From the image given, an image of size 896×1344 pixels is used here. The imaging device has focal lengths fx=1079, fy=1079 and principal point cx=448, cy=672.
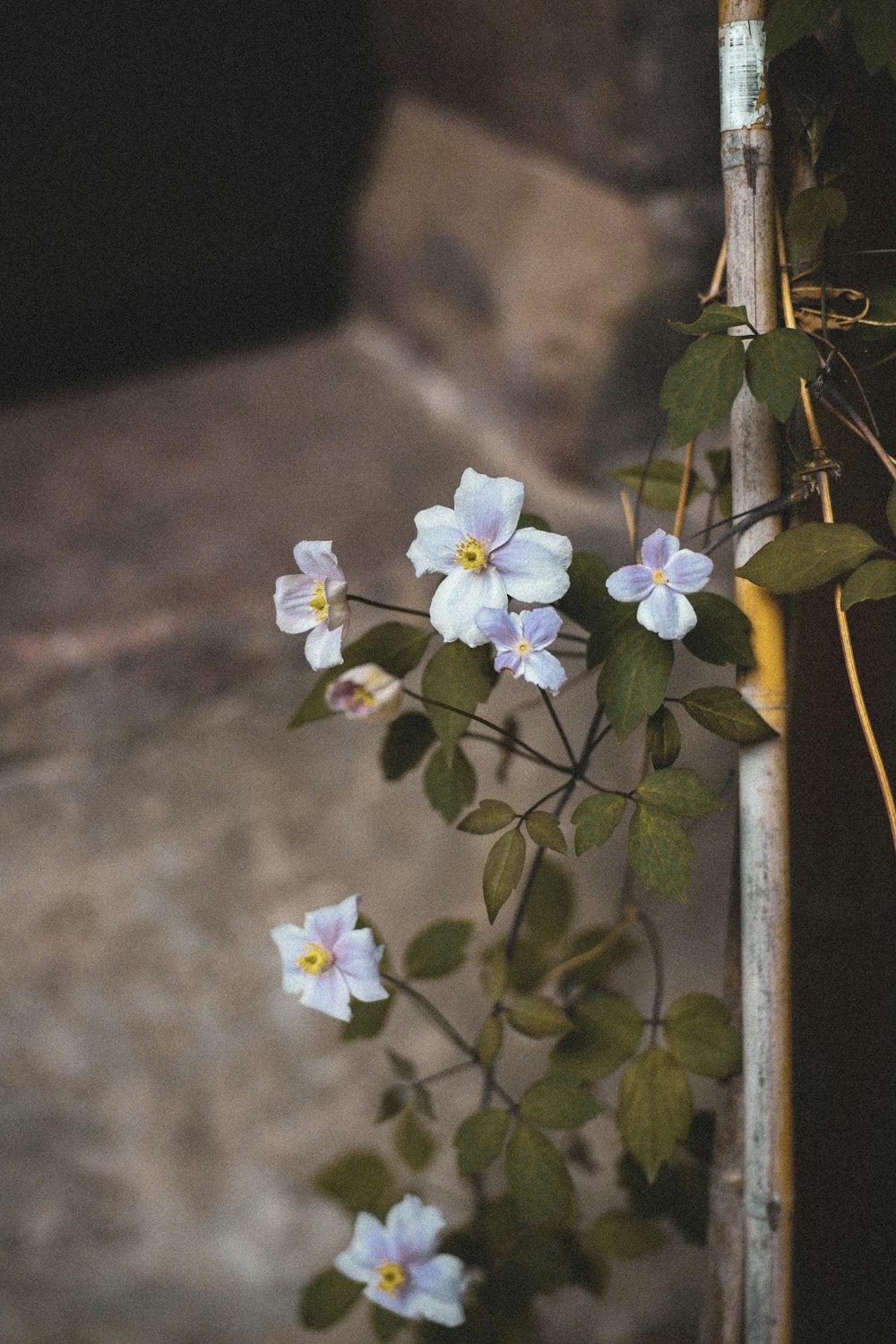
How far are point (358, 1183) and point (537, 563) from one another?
0.55 metres

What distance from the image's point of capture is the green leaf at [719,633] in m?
0.57

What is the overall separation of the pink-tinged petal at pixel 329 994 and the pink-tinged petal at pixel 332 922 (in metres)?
0.02

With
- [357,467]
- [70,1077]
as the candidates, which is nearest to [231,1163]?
[70,1077]

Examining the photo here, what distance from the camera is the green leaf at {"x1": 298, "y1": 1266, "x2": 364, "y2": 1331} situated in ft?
2.57

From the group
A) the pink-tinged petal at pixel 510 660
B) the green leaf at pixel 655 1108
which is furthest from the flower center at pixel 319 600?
the green leaf at pixel 655 1108

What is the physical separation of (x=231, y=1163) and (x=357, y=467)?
74cm

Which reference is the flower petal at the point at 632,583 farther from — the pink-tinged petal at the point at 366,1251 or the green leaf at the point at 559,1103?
the pink-tinged petal at the point at 366,1251

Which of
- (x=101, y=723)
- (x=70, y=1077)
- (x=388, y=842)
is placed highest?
(x=101, y=723)

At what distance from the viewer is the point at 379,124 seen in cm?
133

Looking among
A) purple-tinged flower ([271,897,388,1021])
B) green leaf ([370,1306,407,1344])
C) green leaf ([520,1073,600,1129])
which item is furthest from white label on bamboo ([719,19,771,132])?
green leaf ([370,1306,407,1344])

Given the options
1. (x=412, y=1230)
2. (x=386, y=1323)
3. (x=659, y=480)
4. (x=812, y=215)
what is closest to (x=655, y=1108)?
(x=412, y=1230)

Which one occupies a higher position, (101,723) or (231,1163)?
(101,723)

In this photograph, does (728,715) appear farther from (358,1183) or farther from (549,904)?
(358,1183)

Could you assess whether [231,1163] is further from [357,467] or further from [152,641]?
[357,467]
